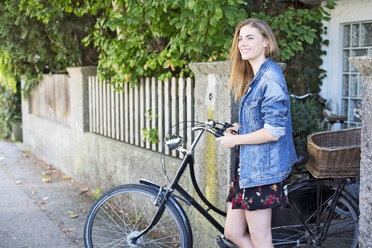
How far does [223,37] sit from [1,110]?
8.91 m

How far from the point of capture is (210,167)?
3.83 m

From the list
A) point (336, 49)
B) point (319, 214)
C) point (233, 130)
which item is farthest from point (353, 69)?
point (233, 130)

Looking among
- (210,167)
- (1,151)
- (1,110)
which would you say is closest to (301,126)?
(210,167)

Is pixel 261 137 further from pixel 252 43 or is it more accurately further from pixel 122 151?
pixel 122 151

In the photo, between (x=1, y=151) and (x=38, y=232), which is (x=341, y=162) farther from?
(x=1, y=151)

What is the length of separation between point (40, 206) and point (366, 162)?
176 inches

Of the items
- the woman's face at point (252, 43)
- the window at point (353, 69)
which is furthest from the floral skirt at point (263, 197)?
the window at point (353, 69)

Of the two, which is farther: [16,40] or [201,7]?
[16,40]

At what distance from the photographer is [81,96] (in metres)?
6.89

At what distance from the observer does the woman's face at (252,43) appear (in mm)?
2699

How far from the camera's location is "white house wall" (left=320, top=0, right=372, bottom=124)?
18.1 ft

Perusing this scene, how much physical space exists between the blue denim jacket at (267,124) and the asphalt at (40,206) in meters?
2.51

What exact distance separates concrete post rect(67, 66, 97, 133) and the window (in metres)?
3.63

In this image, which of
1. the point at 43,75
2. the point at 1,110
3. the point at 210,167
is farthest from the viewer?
the point at 1,110
